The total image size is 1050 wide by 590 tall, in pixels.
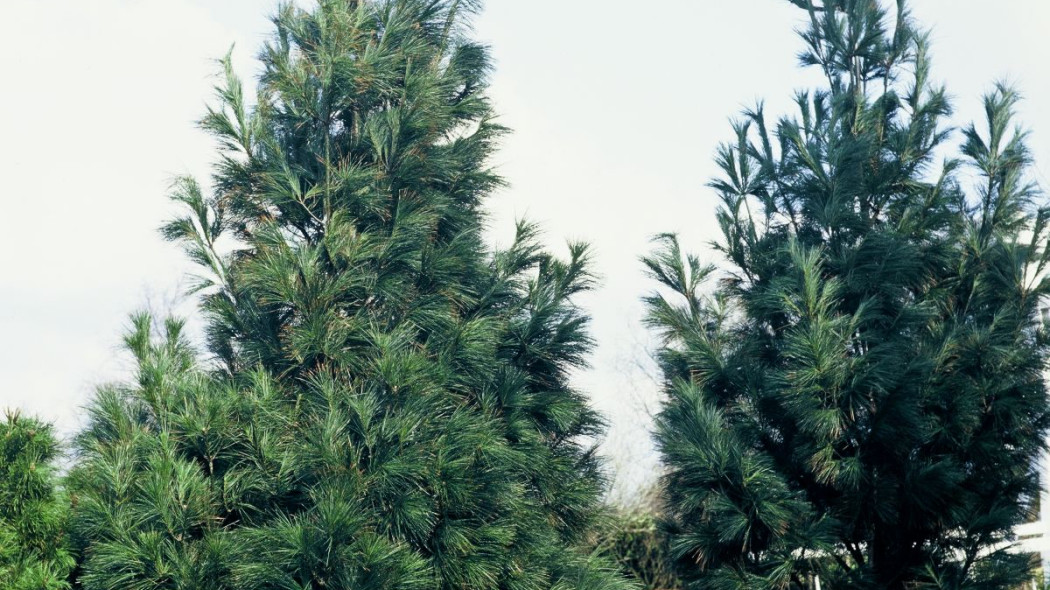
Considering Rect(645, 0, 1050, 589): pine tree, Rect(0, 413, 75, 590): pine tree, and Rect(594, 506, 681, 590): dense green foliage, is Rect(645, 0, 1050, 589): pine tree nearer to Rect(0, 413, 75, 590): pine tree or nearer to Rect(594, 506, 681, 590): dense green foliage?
Rect(0, 413, 75, 590): pine tree

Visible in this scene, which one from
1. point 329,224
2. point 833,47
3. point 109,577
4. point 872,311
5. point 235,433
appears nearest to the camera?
point 109,577

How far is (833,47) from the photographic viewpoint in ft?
27.7

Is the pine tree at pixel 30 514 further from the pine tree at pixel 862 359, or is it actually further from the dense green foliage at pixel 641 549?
the dense green foliage at pixel 641 549

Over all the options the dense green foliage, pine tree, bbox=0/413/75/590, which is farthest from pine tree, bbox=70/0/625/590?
the dense green foliage

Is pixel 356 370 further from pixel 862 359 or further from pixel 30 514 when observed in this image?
pixel 862 359

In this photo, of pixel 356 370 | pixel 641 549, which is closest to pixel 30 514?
pixel 356 370

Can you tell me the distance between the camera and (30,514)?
6.27 metres

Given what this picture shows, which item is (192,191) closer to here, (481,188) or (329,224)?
(329,224)

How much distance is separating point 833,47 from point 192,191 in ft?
17.0

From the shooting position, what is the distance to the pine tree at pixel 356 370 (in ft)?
19.0

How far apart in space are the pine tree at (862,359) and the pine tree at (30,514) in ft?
13.0

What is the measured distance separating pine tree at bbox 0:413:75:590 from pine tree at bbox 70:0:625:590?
18 centimetres

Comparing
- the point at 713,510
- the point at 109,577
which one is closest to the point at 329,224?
the point at 109,577

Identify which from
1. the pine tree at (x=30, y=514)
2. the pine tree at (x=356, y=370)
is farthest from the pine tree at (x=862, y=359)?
the pine tree at (x=30, y=514)
